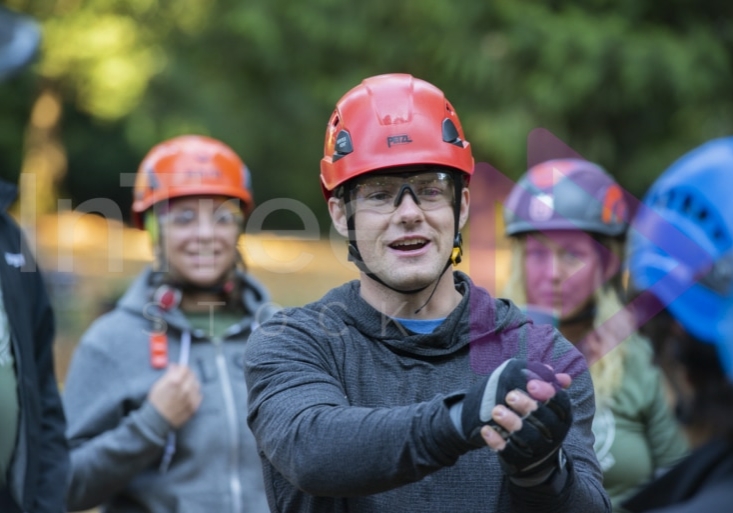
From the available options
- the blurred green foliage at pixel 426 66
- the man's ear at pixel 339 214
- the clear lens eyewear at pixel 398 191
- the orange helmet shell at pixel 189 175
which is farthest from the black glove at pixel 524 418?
the blurred green foliage at pixel 426 66

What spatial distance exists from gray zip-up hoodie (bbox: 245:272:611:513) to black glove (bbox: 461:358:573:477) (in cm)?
5

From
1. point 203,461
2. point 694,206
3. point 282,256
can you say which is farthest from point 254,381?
point 282,256

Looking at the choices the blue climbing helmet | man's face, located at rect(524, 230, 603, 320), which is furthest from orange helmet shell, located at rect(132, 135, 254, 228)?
the blue climbing helmet

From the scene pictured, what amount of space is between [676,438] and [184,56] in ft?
35.0

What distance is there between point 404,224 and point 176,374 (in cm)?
174

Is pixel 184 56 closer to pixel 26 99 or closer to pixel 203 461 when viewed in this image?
pixel 26 99

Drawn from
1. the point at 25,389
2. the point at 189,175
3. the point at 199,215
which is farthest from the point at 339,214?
the point at 189,175

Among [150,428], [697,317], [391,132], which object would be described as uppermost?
[391,132]

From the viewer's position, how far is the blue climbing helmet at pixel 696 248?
70.8 inches

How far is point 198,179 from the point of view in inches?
187

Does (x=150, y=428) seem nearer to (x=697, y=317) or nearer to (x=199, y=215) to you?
(x=199, y=215)

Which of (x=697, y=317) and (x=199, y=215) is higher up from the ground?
(x=697, y=317)

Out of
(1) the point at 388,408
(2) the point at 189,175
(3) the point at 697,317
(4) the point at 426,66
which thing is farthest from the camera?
(4) the point at 426,66

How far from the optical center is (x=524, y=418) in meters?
2.11
